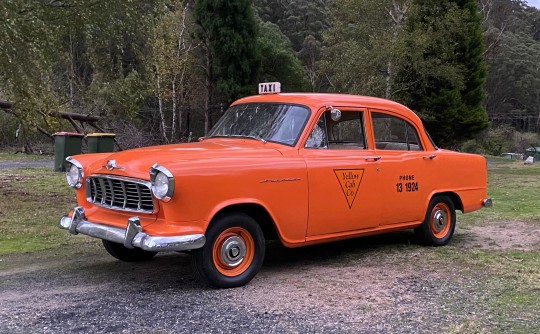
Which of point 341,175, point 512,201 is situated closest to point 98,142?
point 512,201

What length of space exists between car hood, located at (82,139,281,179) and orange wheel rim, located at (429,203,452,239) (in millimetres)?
2715

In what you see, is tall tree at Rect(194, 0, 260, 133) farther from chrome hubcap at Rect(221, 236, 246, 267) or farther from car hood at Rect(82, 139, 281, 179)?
chrome hubcap at Rect(221, 236, 246, 267)

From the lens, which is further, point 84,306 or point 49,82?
point 49,82

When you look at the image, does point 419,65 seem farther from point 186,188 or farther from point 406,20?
point 186,188

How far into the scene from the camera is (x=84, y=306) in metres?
4.84

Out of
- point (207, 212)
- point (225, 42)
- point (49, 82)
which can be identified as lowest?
point (207, 212)

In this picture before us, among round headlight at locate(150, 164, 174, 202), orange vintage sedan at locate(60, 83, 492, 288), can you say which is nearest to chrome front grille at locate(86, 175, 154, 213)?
orange vintage sedan at locate(60, 83, 492, 288)

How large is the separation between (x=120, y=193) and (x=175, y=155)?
2.10 feet

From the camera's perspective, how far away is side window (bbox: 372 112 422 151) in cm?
722

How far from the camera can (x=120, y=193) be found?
17.9ft

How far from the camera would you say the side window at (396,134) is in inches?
284

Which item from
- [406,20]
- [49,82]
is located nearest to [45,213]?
[49,82]

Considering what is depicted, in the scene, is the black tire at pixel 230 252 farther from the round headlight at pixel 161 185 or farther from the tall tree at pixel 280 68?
the tall tree at pixel 280 68

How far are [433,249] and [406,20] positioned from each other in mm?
16999
